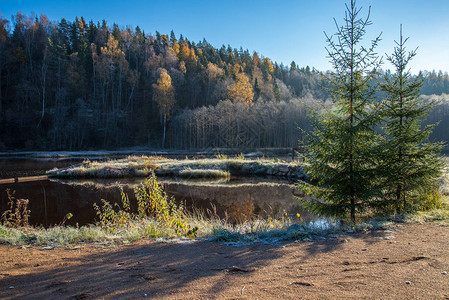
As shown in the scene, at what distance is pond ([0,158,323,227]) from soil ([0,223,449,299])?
147 inches

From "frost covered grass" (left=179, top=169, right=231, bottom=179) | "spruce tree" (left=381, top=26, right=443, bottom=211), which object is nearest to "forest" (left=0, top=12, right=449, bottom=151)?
"frost covered grass" (left=179, top=169, right=231, bottom=179)

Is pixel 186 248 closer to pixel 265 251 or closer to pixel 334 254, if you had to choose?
pixel 265 251

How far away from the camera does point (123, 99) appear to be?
5947 centimetres

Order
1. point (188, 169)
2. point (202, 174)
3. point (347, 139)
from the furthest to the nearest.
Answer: point (188, 169) → point (202, 174) → point (347, 139)

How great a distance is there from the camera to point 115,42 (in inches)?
2218

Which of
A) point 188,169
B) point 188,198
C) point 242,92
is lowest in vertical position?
point 188,198

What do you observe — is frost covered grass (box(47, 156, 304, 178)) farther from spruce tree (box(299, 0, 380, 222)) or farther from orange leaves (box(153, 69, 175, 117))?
orange leaves (box(153, 69, 175, 117))

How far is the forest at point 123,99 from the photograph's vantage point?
152ft

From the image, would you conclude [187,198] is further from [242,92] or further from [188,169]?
[242,92]

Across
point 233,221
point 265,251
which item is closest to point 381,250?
point 265,251

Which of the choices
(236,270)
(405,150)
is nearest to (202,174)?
(405,150)

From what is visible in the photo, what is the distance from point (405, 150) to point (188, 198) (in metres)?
9.19

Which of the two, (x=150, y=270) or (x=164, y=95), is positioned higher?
(x=164, y=95)

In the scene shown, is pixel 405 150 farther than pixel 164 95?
No
